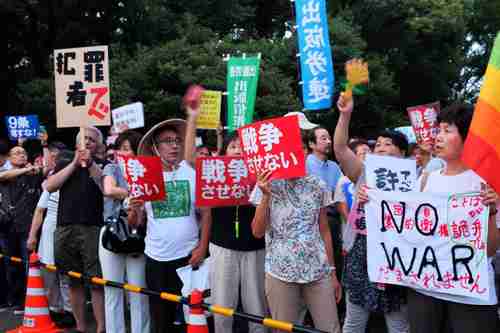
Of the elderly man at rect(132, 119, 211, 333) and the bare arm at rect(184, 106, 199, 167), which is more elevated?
the bare arm at rect(184, 106, 199, 167)

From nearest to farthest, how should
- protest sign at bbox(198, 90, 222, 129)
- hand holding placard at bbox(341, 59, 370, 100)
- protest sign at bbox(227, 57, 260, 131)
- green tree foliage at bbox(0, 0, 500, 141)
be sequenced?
hand holding placard at bbox(341, 59, 370, 100) < protest sign at bbox(227, 57, 260, 131) < protest sign at bbox(198, 90, 222, 129) < green tree foliage at bbox(0, 0, 500, 141)

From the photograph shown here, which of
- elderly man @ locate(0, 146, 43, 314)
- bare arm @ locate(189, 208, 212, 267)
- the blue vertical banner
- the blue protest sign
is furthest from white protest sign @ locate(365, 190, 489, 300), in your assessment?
the blue protest sign

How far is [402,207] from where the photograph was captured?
135 inches

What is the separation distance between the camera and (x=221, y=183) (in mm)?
4441

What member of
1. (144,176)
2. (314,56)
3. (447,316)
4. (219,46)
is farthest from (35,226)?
(219,46)

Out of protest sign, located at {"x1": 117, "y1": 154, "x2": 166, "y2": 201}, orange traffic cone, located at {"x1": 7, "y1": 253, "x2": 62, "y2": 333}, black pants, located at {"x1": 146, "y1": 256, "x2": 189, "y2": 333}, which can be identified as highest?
protest sign, located at {"x1": 117, "y1": 154, "x2": 166, "y2": 201}

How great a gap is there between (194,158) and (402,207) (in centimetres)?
194

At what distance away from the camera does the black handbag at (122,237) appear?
196 inches

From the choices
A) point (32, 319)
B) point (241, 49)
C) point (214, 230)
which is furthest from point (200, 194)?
point (241, 49)

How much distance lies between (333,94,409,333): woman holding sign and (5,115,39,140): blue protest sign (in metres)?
11.0

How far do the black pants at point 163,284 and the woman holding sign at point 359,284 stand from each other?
1.34 m

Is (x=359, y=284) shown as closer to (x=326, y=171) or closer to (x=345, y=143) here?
(x=345, y=143)

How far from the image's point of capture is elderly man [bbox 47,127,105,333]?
5.53 metres

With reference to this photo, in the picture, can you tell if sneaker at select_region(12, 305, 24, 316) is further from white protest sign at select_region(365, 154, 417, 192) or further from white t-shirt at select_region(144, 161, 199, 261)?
white protest sign at select_region(365, 154, 417, 192)
